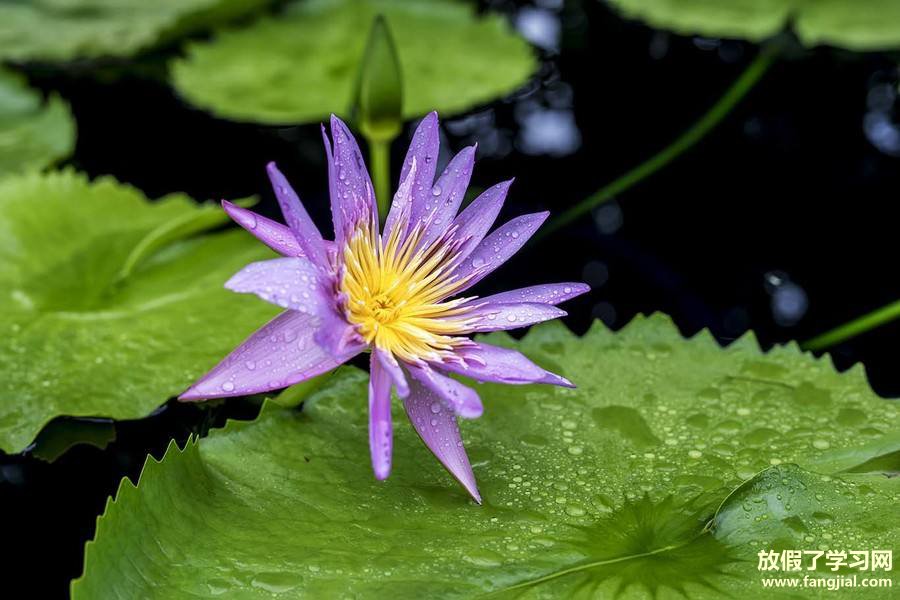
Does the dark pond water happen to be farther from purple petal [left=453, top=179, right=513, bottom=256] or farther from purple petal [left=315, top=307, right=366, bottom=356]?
purple petal [left=315, top=307, right=366, bottom=356]

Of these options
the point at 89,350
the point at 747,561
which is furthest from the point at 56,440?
the point at 747,561

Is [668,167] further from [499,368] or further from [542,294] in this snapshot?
[499,368]

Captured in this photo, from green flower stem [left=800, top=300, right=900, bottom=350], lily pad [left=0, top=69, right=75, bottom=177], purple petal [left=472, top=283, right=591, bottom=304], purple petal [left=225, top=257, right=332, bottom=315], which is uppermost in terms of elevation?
lily pad [left=0, top=69, right=75, bottom=177]

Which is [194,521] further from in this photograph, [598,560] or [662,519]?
[662,519]

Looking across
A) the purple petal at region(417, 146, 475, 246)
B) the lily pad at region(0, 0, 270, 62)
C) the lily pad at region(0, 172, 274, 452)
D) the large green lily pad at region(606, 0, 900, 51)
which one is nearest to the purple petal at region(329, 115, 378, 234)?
the purple petal at region(417, 146, 475, 246)

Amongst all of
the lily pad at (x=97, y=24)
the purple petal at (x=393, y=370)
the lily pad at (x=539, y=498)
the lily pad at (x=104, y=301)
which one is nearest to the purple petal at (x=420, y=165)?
the purple petal at (x=393, y=370)

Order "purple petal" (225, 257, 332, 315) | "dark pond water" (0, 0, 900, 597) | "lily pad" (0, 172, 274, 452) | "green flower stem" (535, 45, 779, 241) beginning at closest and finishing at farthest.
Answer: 1. "purple petal" (225, 257, 332, 315)
2. "lily pad" (0, 172, 274, 452)
3. "dark pond water" (0, 0, 900, 597)
4. "green flower stem" (535, 45, 779, 241)

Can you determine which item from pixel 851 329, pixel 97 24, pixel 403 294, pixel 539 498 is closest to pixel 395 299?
pixel 403 294

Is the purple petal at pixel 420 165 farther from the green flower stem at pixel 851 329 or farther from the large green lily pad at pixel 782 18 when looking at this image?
the large green lily pad at pixel 782 18
